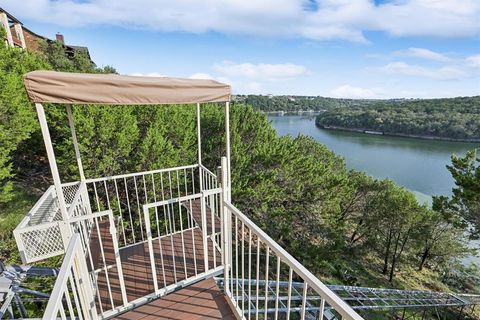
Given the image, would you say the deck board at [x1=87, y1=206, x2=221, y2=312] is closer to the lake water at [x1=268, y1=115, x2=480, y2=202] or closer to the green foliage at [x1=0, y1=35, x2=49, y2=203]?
the green foliage at [x1=0, y1=35, x2=49, y2=203]

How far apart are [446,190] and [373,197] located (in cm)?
1301

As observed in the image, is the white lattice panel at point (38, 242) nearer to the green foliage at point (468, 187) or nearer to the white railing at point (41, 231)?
the white railing at point (41, 231)

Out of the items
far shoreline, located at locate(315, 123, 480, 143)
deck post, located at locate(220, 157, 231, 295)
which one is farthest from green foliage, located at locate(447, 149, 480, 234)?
far shoreline, located at locate(315, 123, 480, 143)

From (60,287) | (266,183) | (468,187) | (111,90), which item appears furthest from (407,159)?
(60,287)

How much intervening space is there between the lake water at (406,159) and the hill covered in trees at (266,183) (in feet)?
22.1

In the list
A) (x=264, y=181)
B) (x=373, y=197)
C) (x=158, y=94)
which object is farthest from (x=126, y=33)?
(x=373, y=197)

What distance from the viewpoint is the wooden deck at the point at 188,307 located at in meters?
2.30

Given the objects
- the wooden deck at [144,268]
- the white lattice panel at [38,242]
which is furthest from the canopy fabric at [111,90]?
the white lattice panel at [38,242]

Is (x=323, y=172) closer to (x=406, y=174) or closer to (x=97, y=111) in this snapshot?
(x=97, y=111)

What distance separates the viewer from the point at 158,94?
209cm

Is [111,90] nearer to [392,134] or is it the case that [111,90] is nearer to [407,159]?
[407,159]

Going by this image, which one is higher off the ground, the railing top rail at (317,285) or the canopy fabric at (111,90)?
the canopy fabric at (111,90)

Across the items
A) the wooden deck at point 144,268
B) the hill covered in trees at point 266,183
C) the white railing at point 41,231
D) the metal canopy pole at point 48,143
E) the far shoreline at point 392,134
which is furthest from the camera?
the far shoreline at point 392,134

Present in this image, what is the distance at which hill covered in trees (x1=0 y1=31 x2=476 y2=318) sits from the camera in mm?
7379
